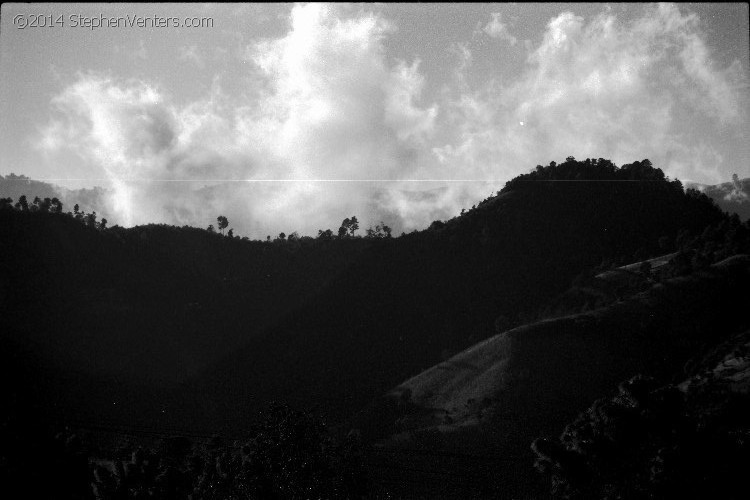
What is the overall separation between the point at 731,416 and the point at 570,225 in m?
138

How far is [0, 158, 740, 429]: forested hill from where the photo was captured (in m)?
Answer: 134

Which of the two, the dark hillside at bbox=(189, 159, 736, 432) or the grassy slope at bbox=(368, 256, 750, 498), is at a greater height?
the dark hillside at bbox=(189, 159, 736, 432)

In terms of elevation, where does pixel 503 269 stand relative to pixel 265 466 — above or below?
above

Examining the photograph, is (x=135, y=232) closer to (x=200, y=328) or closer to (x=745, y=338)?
(x=200, y=328)

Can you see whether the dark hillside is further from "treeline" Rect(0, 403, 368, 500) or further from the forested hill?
"treeline" Rect(0, 403, 368, 500)

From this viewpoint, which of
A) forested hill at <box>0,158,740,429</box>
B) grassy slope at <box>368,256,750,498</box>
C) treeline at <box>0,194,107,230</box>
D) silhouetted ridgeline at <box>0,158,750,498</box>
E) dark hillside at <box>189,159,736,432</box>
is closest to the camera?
grassy slope at <box>368,256,750,498</box>

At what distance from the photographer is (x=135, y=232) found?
617ft

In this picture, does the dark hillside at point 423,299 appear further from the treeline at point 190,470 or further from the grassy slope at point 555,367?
the treeline at point 190,470

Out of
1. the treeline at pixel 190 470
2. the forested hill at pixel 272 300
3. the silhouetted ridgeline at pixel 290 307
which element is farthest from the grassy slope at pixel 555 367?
the treeline at pixel 190 470

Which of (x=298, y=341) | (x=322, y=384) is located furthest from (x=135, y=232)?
(x=322, y=384)

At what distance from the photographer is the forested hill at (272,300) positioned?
5295 inches

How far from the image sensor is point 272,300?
582 ft

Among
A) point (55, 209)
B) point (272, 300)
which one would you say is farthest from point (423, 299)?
point (55, 209)

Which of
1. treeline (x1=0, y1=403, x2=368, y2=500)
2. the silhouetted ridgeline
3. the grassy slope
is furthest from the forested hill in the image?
treeline (x1=0, y1=403, x2=368, y2=500)
